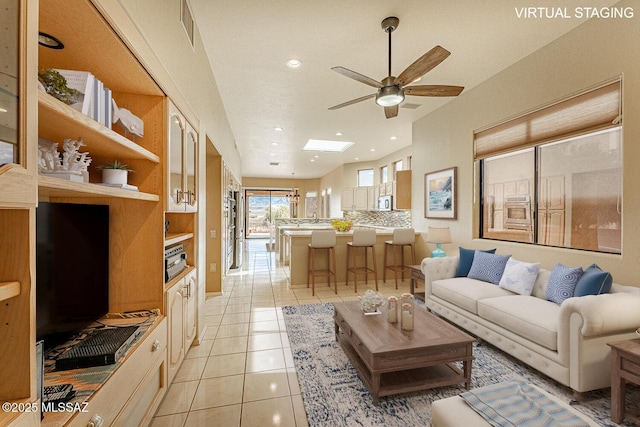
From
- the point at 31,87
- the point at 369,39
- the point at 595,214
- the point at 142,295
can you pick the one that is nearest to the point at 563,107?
the point at 595,214

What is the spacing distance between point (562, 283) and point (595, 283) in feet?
0.89

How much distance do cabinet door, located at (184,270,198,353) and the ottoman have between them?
2.01 m

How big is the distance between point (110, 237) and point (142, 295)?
44cm

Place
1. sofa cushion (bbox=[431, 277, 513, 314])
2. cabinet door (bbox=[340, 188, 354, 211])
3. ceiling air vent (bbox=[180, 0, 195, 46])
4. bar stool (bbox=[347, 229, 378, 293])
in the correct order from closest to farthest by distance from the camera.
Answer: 1. ceiling air vent (bbox=[180, 0, 195, 46])
2. sofa cushion (bbox=[431, 277, 513, 314])
3. bar stool (bbox=[347, 229, 378, 293])
4. cabinet door (bbox=[340, 188, 354, 211])

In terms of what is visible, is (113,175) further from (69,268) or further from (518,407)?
(518,407)

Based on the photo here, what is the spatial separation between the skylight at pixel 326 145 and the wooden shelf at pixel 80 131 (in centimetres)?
520

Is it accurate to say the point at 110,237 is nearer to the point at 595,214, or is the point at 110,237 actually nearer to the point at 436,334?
the point at 436,334

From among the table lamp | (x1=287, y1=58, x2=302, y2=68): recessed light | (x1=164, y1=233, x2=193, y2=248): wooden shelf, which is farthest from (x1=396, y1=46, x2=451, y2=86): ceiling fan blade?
the table lamp

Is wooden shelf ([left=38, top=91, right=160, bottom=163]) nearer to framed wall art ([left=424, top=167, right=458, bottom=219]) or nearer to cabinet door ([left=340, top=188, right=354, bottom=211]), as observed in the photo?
framed wall art ([left=424, top=167, right=458, bottom=219])

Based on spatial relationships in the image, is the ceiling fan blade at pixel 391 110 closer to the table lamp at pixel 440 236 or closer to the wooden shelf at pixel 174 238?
the table lamp at pixel 440 236

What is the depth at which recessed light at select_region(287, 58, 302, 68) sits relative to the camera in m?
3.13

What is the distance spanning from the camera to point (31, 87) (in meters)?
0.78

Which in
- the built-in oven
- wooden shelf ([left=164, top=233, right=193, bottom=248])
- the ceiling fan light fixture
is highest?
the ceiling fan light fixture

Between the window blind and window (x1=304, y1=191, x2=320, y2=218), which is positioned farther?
window (x1=304, y1=191, x2=320, y2=218)
